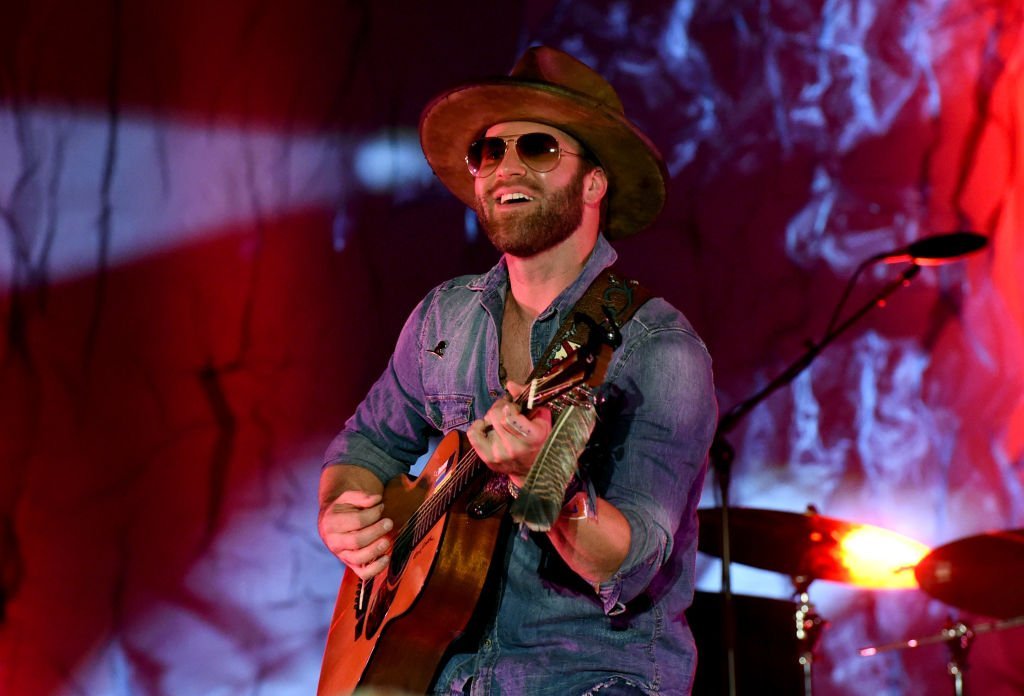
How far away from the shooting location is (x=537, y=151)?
2859 mm

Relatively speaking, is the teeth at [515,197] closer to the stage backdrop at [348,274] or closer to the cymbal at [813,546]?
the cymbal at [813,546]

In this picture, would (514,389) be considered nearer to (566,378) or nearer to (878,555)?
(566,378)

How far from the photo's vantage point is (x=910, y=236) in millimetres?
5215

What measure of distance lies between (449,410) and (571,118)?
2.83 feet

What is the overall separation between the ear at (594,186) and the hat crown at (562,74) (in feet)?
0.67

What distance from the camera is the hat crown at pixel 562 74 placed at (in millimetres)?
2865

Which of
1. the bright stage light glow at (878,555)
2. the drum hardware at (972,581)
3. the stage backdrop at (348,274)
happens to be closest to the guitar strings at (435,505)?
the bright stage light glow at (878,555)

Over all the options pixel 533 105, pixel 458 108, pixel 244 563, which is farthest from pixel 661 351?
pixel 244 563

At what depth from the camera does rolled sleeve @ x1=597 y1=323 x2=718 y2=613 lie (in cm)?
217

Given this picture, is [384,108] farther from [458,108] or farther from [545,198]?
[545,198]

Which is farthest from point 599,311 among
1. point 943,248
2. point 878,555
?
point 943,248

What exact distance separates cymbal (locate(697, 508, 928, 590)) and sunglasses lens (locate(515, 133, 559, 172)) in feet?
5.56

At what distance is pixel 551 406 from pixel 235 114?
3.68 meters

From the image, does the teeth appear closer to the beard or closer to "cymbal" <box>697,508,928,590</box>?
the beard
